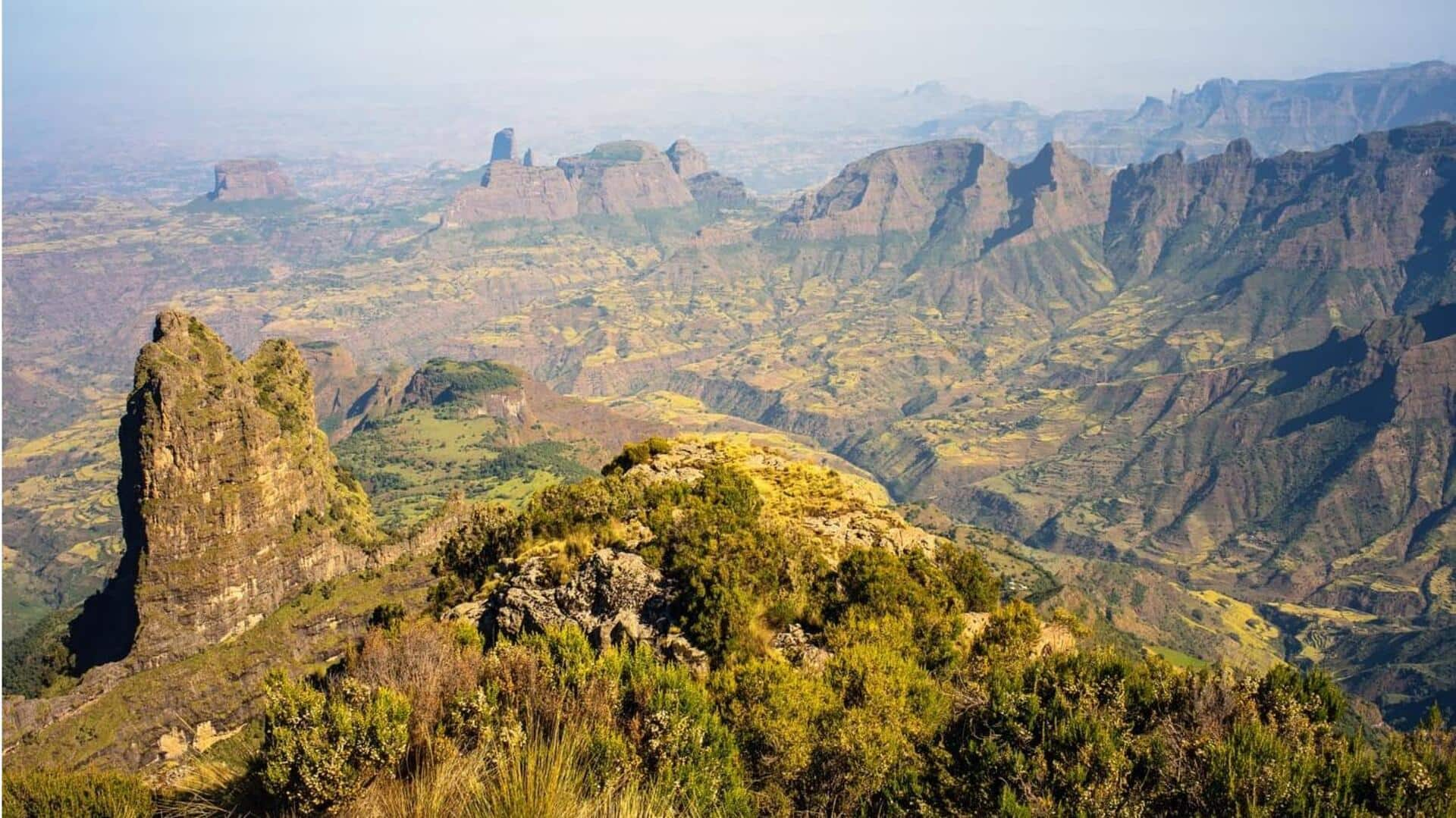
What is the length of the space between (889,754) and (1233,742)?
7.09 meters

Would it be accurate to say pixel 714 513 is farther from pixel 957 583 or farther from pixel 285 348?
pixel 285 348

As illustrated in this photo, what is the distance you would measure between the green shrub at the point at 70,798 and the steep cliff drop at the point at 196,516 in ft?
234

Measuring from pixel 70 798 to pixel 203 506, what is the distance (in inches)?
2921

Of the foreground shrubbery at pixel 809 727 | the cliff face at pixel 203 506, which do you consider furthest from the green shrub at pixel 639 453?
the cliff face at pixel 203 506

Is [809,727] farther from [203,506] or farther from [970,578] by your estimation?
[203,506]

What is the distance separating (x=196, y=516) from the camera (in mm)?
80500

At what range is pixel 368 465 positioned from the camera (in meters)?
197

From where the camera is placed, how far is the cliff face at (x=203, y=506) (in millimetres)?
78750

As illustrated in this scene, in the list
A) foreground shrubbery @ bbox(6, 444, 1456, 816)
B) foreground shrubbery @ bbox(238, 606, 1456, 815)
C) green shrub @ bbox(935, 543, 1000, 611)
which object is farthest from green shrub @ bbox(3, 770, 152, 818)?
green shrub @ bbox(935, 543, 1000, 611)

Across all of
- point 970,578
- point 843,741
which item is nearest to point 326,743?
point 843,741

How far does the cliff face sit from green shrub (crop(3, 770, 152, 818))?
71.4 m

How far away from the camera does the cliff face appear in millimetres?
78750

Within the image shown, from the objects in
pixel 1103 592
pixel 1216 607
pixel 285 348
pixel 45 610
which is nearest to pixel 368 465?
pixel 45 610

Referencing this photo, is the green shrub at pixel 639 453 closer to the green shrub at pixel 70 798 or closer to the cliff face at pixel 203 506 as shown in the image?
the green shrub at pixel 70 798
